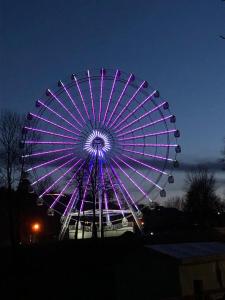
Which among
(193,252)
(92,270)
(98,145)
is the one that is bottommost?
(92,270)

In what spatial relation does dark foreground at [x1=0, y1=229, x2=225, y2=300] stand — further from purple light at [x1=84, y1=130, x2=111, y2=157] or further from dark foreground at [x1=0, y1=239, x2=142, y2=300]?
purple light at [x1=84, y1=130, x2=111, y2=157]

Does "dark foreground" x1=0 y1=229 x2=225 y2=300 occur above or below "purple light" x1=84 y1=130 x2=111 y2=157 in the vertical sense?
below

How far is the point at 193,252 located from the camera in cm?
1330

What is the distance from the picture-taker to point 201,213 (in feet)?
258

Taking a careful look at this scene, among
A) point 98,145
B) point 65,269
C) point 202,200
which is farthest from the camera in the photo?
point 202,200

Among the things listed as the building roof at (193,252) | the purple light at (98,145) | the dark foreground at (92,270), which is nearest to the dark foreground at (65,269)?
the dark foreground at (92,270)

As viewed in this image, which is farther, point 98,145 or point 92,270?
point 98,145

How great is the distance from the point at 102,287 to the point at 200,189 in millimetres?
65729

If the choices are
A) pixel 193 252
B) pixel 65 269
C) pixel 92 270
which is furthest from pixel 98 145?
pixel 193 252

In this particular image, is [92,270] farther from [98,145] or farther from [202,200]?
[202,200]

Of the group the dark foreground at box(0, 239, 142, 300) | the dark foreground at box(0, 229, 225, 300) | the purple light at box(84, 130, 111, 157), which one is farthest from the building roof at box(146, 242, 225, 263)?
the purple light at box(84, 130, 111, 157)

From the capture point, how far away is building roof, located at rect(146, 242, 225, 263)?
12.6 m

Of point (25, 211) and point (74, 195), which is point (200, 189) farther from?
point (74, 195)

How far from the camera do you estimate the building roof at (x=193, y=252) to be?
496 inches
